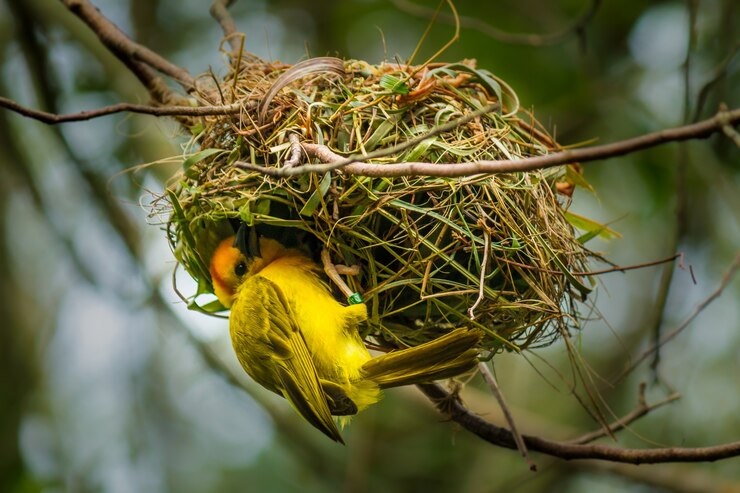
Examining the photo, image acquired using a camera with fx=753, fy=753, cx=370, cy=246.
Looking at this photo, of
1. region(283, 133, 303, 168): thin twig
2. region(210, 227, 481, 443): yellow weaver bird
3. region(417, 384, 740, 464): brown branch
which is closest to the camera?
region(283, 133, 303, 168): thin twig

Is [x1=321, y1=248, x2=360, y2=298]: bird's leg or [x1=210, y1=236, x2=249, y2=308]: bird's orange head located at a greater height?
[x1=210, y1=236, x2=249, y2=308]: bird's orange head

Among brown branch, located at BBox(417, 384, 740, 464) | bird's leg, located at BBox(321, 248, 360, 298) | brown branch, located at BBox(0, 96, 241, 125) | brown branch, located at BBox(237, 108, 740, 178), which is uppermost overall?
brown branch, located at BBox(0, 96, 241, 125)

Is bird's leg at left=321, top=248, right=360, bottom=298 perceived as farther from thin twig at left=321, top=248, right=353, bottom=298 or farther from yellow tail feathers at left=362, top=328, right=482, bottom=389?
yellow tail feathers at left=362, top=328, right=482, bottom=389

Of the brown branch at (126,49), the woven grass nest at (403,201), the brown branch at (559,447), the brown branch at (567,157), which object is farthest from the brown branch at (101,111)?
the brown branch at (559,447)

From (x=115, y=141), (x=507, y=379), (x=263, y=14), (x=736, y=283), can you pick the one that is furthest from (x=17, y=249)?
(x=736, y=283)

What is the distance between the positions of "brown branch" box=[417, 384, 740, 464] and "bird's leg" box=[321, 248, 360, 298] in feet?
1.56

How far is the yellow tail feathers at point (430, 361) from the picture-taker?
1767 mm

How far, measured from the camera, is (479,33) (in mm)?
4348

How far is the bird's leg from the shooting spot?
6.40ft

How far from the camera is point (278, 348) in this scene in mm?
2047

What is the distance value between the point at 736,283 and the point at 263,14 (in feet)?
11.1

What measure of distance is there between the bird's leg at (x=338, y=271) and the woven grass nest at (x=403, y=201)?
0.03m

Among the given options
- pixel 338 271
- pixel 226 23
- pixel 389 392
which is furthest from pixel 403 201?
pixel 389 392

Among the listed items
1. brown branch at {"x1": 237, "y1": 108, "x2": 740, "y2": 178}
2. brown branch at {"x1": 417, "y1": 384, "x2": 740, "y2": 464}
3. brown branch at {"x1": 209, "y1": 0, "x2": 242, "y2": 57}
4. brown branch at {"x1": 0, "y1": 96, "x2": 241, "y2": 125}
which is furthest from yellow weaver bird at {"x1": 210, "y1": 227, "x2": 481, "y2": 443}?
brown branch at {"x1": 209, "y1": 0, "x2": 242, "y2": 57}
